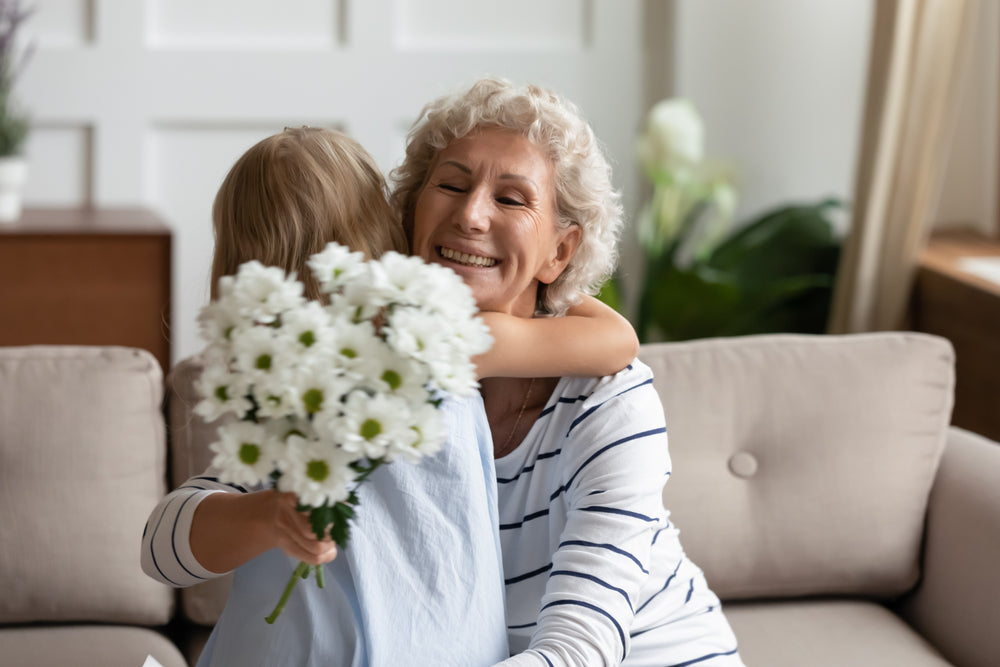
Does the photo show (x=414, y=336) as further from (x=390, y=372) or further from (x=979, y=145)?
(x=979, y=145)

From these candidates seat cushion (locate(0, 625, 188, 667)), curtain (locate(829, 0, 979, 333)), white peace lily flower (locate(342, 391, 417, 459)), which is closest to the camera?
white peace lily flower (locate(342, 391, 417, 459))

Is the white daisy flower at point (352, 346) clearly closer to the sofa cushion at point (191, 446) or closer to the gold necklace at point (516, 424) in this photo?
the gold necklace at point (516, 424)

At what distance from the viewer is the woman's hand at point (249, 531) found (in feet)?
2.91

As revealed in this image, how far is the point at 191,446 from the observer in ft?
5.48

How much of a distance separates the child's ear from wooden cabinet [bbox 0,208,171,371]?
176 cm

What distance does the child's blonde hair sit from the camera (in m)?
1.08

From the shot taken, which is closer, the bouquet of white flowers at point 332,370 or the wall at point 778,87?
the bouquet of white flowers at point 332,370

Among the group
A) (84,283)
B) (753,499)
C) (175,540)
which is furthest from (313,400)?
(84,283)

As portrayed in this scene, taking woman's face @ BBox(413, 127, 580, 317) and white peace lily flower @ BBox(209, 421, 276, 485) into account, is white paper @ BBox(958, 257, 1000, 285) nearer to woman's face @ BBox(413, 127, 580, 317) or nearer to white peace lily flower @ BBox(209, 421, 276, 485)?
woman's face @ BBox(413, 127, 580, 317)

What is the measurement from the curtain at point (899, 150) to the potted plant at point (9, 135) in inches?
89.2

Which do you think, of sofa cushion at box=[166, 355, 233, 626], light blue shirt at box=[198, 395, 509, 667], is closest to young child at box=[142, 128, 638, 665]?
light blue shirt at box=[198, 395, 509, 667]

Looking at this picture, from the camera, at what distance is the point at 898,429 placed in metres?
1.77

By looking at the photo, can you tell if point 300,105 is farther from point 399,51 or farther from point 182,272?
point 182,272

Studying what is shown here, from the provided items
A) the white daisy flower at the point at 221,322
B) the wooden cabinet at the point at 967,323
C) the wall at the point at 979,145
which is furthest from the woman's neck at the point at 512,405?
the wall at the point at 979,145
